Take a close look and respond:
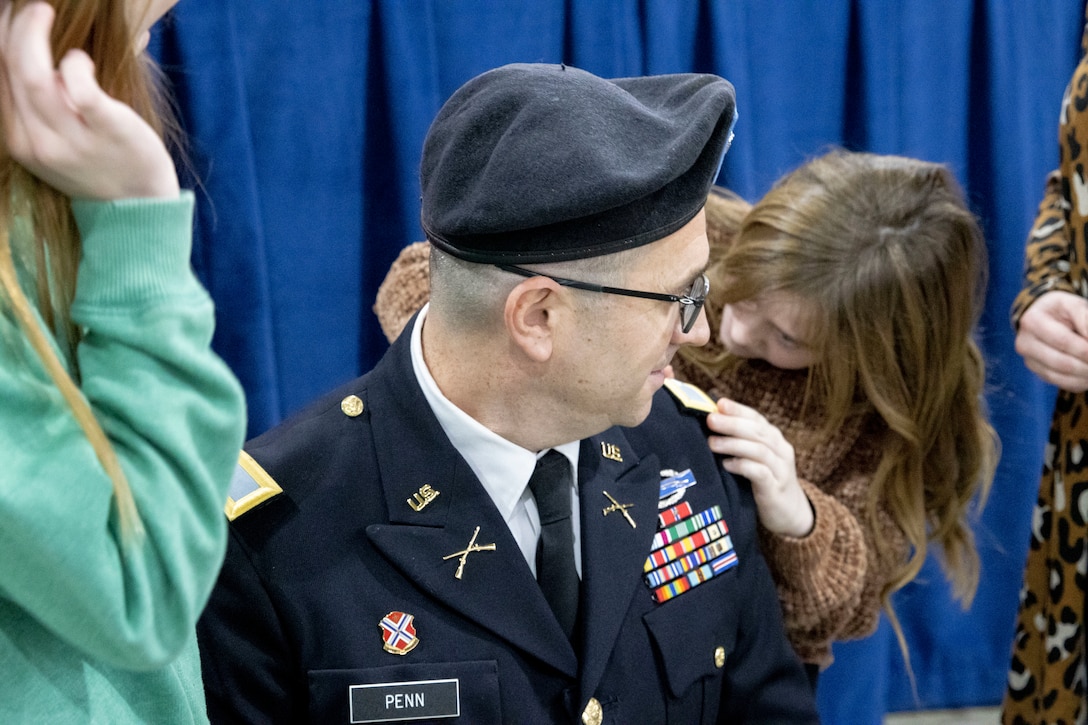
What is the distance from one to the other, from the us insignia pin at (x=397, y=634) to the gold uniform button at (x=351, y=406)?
0.23m

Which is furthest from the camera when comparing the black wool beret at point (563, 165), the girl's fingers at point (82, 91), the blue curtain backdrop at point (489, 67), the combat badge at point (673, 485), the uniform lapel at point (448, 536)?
the blue curtain backdrop at point (489, 67)

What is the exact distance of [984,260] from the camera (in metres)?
1.72

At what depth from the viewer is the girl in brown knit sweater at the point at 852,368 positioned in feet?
5.07

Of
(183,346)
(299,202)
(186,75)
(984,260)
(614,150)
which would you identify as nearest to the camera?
(183,346)

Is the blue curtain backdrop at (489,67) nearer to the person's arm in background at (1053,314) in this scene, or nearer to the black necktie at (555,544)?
the person's arm in background at (1053,314)

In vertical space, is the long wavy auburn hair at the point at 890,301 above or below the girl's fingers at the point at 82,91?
below

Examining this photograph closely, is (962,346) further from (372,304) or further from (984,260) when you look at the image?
(372,304)

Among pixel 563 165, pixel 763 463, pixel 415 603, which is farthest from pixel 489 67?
pixel 415 603

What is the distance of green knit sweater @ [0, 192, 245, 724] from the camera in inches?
25.2

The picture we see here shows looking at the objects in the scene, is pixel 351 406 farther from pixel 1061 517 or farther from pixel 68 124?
pixel 1061 517

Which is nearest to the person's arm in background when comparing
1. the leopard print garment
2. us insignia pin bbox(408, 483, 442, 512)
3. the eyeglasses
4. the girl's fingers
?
the leopard print garment

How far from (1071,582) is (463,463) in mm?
1017

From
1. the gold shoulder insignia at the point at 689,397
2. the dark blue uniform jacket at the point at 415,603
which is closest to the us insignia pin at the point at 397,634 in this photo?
the dark blue uniform jacket at the point at 415,603

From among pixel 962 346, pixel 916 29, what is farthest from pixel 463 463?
pixel 916 29
